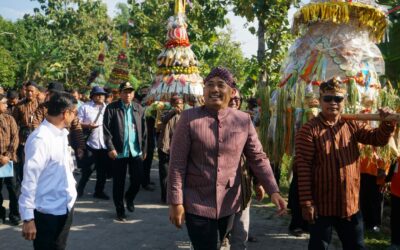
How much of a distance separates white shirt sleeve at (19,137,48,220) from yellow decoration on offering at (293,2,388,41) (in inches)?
131

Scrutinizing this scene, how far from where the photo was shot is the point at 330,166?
11.7ft

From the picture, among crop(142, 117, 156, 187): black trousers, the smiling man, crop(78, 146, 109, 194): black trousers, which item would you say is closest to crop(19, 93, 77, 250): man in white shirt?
the smiling man

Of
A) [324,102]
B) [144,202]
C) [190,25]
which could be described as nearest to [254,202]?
[144,202]

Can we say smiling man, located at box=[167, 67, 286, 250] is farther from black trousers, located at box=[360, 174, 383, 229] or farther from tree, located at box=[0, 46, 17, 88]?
tree, located at box=[0, 46, 17, 88]

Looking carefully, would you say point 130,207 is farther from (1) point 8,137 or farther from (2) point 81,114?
(2) point 81,114

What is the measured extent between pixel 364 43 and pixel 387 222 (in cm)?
297

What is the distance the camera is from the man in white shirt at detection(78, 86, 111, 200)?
Answer: 313 inches

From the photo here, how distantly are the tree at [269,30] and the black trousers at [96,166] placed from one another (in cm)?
423

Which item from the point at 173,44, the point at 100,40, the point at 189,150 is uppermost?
the point at 100,40

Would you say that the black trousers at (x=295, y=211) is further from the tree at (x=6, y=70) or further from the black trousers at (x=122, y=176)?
the tree at (x=6, y=70)

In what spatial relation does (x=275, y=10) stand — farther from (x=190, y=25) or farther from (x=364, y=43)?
(x=364, y=43)

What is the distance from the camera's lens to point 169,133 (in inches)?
285

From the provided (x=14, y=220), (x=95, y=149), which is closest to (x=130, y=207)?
(x=14, y=220)

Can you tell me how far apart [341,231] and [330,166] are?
56 centimetres
